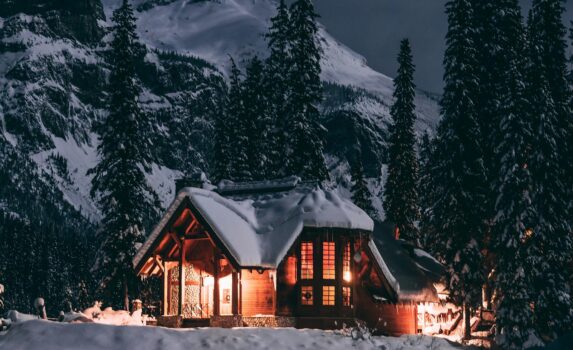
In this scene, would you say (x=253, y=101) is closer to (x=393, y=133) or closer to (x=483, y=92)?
(x=393, y=133)

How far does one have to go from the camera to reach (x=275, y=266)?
125 ft

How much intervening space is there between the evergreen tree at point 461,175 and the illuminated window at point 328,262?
712cm

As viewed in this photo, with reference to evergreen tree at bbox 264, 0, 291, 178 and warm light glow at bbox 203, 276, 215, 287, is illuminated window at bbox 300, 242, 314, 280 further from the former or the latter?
evergreen tree at bbox 264, 0, 291, 178

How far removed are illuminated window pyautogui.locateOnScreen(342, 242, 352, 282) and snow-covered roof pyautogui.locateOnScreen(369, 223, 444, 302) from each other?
1.26m

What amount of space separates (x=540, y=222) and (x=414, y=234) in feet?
60.8

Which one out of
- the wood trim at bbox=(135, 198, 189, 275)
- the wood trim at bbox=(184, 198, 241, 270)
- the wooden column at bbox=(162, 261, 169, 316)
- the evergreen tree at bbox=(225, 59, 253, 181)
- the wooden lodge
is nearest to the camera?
the wood trim at bbox=(184, 198, 241, 270)

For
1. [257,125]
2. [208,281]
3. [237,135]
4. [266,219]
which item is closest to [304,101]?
[237,135]

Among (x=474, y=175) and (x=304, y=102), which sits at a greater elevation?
(x=304, y=102)

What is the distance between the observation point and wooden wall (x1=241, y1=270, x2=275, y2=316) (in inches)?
1574

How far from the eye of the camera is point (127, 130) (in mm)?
47312

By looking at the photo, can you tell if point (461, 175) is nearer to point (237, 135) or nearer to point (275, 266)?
point (275, 266)

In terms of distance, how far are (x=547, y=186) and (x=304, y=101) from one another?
16.7 meters

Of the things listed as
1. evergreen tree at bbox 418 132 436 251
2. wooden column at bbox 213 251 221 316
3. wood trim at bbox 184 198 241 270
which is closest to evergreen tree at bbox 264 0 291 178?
evergreen tree at bbox 418 132 436 251

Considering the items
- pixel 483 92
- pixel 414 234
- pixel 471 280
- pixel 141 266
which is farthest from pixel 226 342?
pixel 414 234
